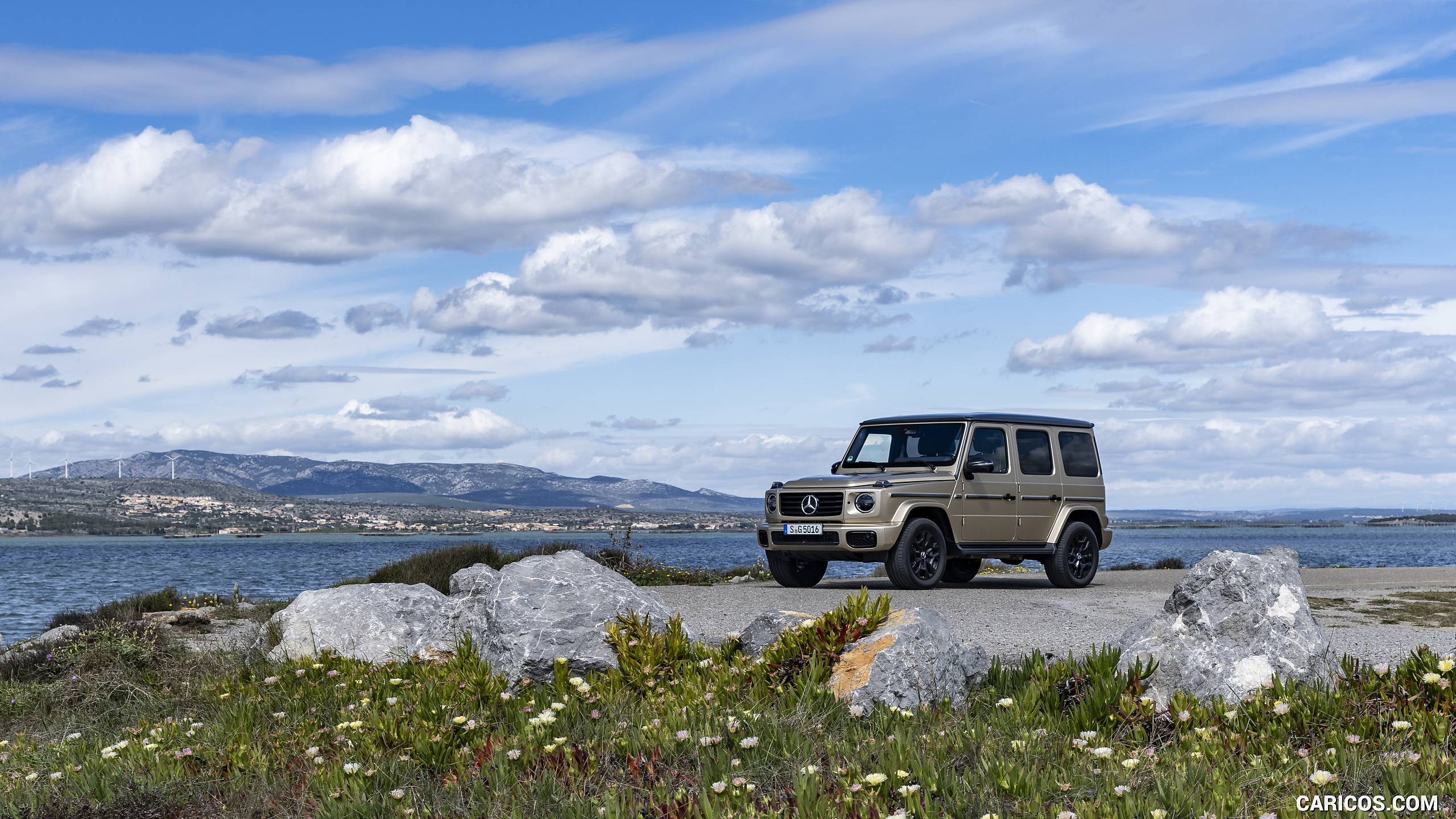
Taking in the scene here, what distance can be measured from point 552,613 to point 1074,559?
10.4 m

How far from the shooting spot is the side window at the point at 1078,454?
52.2 feet

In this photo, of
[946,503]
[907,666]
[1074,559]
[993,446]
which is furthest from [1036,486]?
[907,666]

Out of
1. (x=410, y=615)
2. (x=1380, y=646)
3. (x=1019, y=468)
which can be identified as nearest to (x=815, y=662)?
(x=410, y=615)

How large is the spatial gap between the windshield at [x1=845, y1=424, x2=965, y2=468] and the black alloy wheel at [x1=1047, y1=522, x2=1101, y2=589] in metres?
2.29

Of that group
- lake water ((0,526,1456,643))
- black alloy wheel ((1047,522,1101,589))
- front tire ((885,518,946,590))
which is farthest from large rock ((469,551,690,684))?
black alloy wheel ((1047,522,1101,589))

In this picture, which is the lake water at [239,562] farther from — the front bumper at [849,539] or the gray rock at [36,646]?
the gray rock at [36,646]

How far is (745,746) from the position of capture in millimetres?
5160

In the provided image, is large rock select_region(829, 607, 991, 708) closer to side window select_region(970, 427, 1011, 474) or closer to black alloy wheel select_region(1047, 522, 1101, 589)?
side window select_region(970, 427, 1011, 474)

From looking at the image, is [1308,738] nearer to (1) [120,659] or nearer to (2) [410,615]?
(2) [410,615]

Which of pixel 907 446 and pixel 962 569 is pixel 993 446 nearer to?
pixel 907 446

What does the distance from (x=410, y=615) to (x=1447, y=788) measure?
7728mm

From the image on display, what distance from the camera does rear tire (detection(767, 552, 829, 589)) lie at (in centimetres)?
1541

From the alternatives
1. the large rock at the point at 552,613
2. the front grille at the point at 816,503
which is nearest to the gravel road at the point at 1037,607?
the front grille at the point at 816,503

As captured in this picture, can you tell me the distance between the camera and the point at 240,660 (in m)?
9.12
